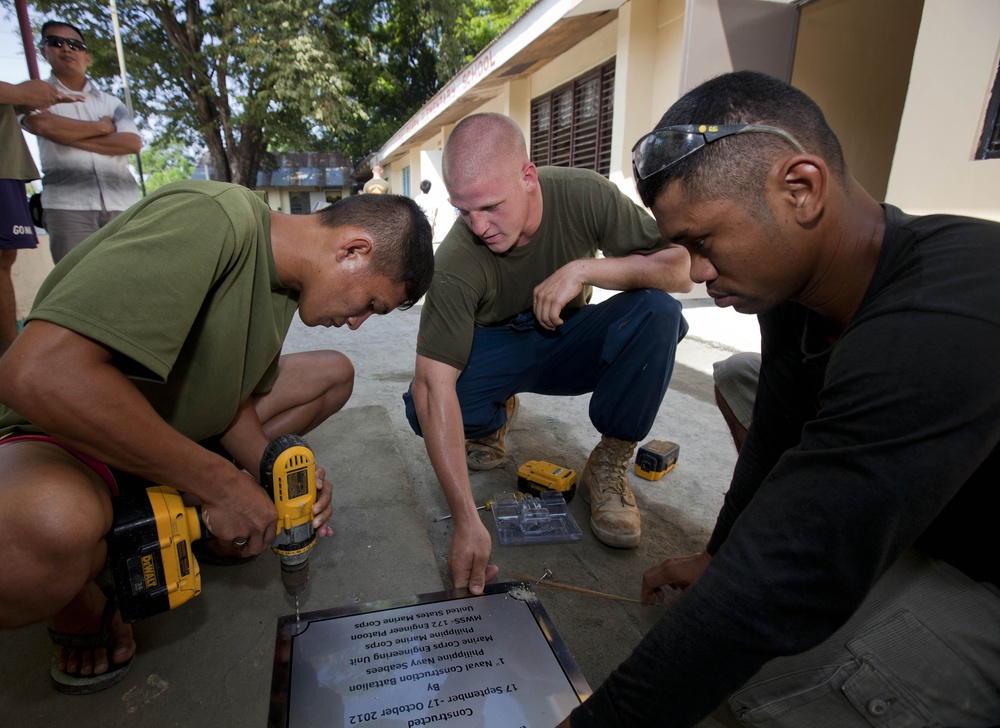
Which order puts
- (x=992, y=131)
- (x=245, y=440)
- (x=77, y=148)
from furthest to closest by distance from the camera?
(x=77, y=148)
(x=992, y=131)
(x=245, y=440)

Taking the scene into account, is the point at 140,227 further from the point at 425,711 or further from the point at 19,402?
the point at 425,711

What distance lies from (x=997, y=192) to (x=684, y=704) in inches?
158

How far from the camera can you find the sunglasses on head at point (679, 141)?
0.97m

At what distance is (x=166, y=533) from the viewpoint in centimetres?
120

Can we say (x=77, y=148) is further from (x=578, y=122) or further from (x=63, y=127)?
(x=578, y=122)

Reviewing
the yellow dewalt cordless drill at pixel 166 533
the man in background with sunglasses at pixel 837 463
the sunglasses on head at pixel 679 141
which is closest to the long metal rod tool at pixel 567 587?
the man in background with sunglasses at pixel 837 463

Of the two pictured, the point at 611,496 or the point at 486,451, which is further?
the point at 486,451

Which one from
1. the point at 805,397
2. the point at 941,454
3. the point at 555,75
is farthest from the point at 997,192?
the point at 555,75

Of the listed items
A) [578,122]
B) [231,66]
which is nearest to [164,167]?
[231,66]

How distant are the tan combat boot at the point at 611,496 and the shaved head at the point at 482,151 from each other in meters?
1.11

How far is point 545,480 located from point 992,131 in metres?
3.53

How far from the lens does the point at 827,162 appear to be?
0.99m

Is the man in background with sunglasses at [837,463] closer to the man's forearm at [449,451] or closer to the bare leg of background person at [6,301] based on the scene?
the man's forearm at [449,451]

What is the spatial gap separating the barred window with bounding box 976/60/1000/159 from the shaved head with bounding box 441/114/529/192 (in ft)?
10.3
